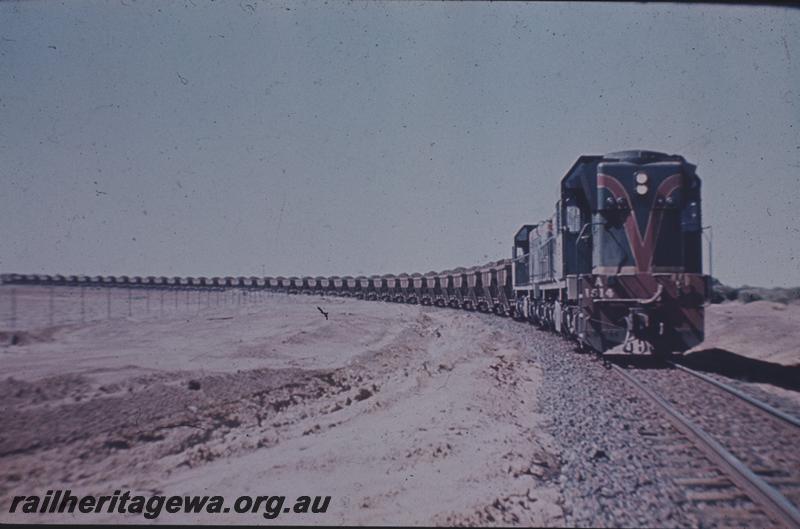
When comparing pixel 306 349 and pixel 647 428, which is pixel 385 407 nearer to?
pixel 647 428

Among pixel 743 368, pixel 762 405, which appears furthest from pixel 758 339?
pixel 762 405

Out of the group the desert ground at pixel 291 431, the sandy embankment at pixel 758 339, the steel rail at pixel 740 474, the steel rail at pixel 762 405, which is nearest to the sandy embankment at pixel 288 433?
the desert ground at pixel 291 431

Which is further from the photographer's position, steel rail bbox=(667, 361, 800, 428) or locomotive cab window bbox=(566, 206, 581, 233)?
locomotive cab window bbox=(566, 206, 581, 233)

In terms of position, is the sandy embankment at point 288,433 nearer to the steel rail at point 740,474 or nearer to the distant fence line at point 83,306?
the steel rail at point 740,474

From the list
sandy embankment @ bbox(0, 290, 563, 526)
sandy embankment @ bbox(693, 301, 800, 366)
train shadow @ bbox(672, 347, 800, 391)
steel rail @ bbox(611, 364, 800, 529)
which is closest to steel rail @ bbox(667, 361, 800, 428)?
steel rail @ bbox(611, 364, 800, 529)

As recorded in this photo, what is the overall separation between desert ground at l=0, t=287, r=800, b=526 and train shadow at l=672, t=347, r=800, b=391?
1.41 m

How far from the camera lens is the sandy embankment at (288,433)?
16.0 feet

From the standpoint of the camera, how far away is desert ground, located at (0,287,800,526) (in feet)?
16.0

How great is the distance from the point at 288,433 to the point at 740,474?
5.38 m

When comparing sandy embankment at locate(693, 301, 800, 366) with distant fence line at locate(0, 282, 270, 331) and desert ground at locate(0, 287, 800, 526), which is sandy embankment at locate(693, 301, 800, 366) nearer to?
desert ground at locate(0, 287, 800, 526)

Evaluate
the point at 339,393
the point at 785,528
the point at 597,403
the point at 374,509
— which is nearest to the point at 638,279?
the point at 597,403

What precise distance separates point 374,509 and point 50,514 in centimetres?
299

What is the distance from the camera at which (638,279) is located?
34.2ft

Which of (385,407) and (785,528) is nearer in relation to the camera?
(785,528)
